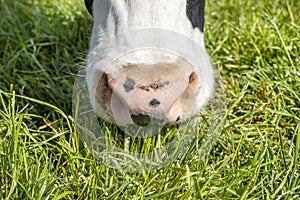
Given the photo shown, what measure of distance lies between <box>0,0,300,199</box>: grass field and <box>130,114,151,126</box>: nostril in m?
0.13

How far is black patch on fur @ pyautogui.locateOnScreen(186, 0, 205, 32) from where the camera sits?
183cm

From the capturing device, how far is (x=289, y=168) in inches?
65.4

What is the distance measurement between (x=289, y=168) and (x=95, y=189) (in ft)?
1.61

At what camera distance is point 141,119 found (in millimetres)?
1594

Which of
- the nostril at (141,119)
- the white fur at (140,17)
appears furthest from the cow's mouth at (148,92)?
the white fur at (140,17)

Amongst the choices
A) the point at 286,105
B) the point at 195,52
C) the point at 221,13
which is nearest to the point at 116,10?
the point at 195,52

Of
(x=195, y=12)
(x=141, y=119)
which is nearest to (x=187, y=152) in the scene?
(x=141, y=119)

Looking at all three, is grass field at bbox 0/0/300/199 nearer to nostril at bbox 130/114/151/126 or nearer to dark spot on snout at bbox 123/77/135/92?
nostril at bbox 130/114/151/126

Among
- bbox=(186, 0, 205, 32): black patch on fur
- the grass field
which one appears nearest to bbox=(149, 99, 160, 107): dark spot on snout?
the grass field

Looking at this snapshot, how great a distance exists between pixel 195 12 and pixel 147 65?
380 millimetres

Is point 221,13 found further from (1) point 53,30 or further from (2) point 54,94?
(2) point 54,94

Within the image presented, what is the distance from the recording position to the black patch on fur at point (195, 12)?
6.01 ft

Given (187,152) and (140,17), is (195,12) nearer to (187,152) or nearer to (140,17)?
(140,17)

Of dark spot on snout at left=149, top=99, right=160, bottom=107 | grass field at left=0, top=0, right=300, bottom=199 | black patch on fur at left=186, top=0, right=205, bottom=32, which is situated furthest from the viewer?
black patch on fur at left=186, top=0, right=205, bottom=32
